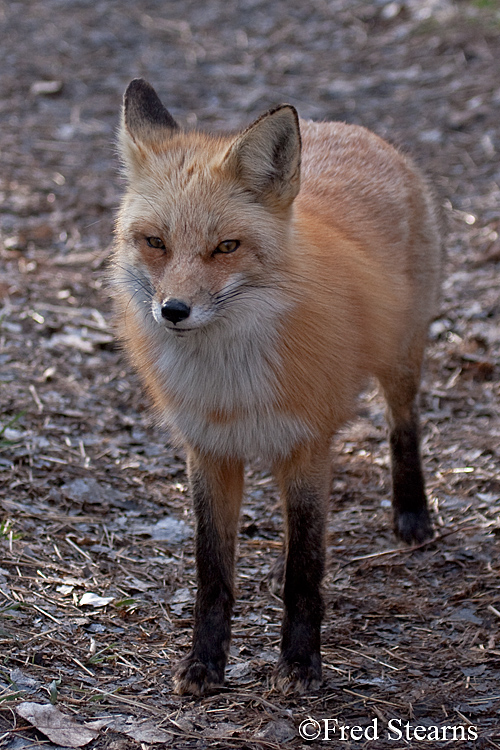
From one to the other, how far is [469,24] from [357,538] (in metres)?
8.58

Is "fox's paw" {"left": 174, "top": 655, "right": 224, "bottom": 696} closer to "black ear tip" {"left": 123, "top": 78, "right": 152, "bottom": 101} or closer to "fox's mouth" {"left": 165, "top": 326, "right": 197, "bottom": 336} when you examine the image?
"fox's mouth" {"left": 165, "top": 326, "right": 197, "bottom": 336}

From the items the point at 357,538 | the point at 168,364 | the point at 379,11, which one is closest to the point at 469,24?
the point at 379,11

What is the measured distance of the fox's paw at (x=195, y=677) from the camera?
3.36 meters

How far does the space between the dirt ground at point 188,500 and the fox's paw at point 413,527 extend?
0.24 ft

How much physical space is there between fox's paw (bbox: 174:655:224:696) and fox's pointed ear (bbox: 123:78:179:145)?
2154 mm

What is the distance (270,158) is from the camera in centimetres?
329

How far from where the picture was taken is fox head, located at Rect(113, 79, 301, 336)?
121 inches

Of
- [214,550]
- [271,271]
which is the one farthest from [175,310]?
[214,550]

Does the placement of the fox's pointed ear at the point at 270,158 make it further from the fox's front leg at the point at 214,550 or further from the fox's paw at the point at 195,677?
the fox's paw at the point at 195,677

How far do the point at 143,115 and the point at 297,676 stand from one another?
2.45 metres

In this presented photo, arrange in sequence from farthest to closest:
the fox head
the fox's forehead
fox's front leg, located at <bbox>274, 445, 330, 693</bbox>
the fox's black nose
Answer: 1. fox's front leg, located at <bbox>274, 445, 330, 693</bbox>
2. the fox's forehead
3. the fox head
4. the fox's black nose

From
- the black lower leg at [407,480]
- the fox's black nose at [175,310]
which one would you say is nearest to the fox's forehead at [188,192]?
the fox's black nose at [175,310]

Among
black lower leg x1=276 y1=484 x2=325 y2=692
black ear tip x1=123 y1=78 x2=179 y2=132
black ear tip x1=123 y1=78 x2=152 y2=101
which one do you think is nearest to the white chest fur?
black lower leg x1=276 y1=484 x2=325 y2=692

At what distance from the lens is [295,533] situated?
3545mm
